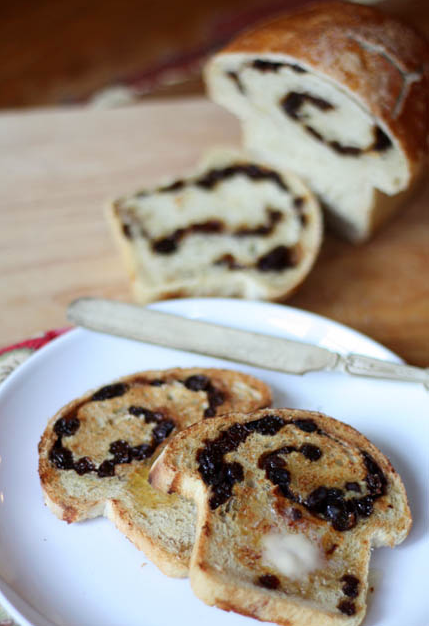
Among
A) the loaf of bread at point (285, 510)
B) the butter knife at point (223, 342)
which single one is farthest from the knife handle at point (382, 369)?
the loaf of bread at point (285, 510)

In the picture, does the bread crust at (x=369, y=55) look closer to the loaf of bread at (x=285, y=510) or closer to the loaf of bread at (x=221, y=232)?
the loaf of bread at (x=221, y=232)

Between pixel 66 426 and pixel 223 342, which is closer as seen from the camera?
pixel 66 426

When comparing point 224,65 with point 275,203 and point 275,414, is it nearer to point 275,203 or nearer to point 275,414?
point 275,203

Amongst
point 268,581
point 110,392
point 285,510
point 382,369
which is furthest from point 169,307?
point 268,581

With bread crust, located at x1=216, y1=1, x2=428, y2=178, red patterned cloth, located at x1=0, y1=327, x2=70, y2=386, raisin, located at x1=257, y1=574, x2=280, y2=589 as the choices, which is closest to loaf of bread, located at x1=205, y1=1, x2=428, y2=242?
bread crust, located at x1=216, y1=1, x2=428, y2=178

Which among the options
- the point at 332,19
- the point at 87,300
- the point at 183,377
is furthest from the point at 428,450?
the point at 332,19

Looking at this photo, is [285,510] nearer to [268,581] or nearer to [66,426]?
[268,581]
